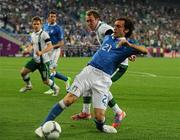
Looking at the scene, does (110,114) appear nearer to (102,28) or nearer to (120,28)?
(102,28)

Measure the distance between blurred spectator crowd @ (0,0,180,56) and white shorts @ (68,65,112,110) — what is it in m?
40.3

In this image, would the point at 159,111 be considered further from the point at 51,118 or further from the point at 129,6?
the point at 129,6

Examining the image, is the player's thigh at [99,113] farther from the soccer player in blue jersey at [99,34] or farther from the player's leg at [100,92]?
the soccer player in blue jersey at [99,34]

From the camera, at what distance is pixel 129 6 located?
69.8 m

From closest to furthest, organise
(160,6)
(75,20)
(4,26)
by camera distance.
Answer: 1. (4,26)
2. (75,20)
3. (160,6)

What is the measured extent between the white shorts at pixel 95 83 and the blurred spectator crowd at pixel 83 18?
132 feet

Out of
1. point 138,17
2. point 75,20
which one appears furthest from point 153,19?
point 75,20

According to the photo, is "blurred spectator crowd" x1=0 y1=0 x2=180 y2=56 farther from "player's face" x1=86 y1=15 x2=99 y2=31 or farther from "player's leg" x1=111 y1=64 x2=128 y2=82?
"player's face" x1=86 y1=15 x2=99 y2=31

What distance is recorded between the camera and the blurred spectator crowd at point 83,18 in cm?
5272

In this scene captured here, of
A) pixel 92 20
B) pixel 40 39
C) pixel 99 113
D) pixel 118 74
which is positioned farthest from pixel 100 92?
pixel 40 39

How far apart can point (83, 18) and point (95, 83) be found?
165 feet

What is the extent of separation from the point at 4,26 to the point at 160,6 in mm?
30487

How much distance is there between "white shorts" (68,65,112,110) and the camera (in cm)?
939

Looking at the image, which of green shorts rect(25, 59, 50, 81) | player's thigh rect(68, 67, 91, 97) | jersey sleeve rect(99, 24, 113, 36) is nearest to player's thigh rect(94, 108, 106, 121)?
player's thigh rect(68, 67, 91, 97)
